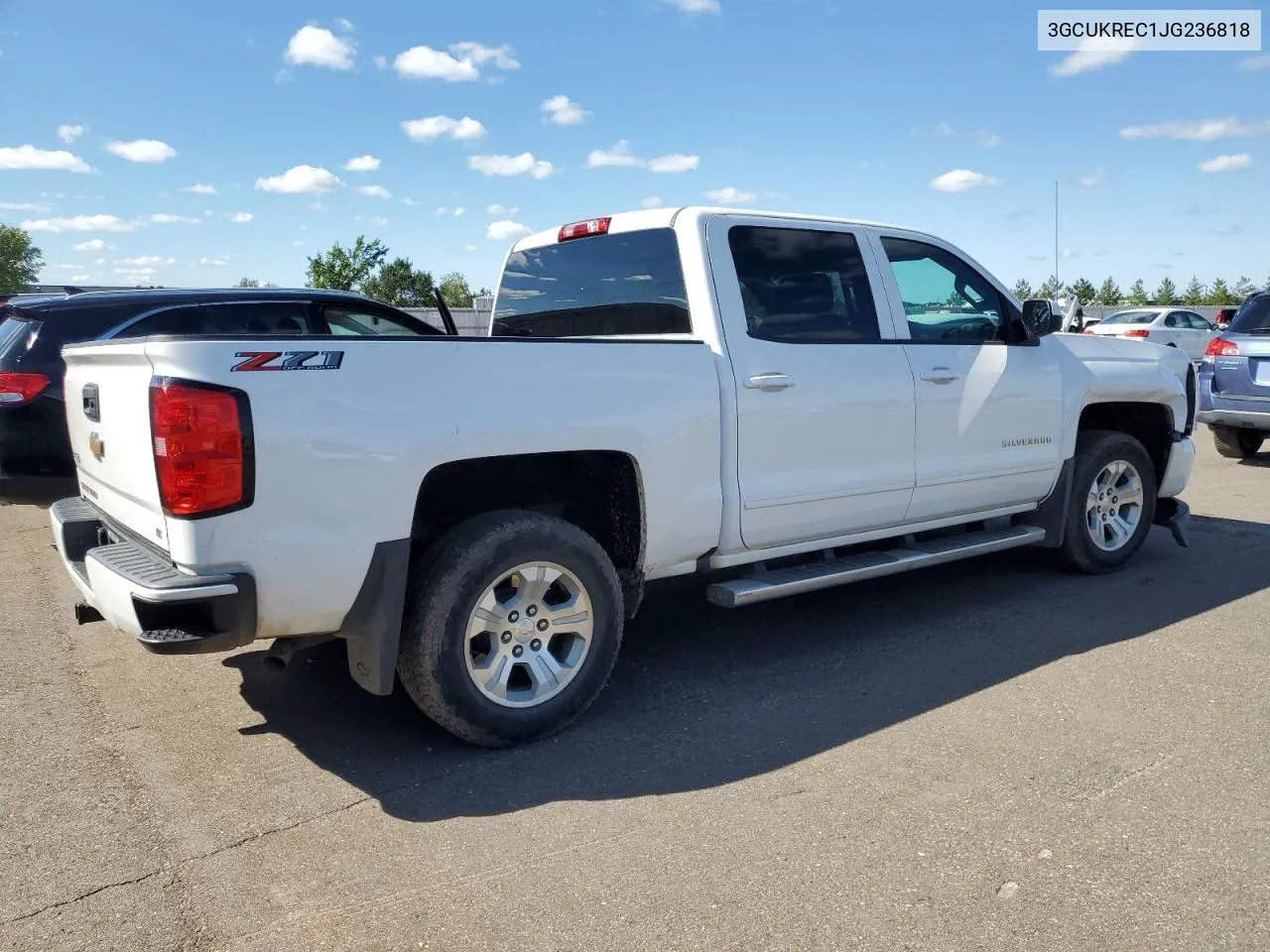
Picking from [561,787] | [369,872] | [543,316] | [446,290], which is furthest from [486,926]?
[446,290]

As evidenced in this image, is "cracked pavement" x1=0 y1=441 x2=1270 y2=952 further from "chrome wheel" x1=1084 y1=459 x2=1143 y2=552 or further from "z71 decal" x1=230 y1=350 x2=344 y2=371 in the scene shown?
"z71 decal" x1=230 y1=350 x2=344 y2=371

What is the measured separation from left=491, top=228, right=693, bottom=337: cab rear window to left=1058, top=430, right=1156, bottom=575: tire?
285 centimetres

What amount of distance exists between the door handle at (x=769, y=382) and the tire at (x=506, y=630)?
3.28 feet

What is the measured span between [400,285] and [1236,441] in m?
39.7

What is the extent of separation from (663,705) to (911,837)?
133 cm

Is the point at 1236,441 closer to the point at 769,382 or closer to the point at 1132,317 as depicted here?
the point at 769,382

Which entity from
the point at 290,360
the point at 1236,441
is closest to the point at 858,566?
the point at 290,360

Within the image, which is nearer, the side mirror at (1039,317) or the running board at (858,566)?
the running board at (858,566)

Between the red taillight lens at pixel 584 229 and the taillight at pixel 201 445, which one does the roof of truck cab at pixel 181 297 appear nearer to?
the red taillight lens at pixel 584 229

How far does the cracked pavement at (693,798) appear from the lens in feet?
8.91

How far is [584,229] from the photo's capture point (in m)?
5.13

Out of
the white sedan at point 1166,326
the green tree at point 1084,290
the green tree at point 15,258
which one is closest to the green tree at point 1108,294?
the green tree at point 1084,290

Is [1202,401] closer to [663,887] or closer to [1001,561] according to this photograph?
[1001,561]

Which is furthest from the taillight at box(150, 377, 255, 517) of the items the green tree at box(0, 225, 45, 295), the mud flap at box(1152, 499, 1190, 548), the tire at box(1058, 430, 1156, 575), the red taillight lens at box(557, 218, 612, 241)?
the green tree at box(0, 225, 45, 295)
